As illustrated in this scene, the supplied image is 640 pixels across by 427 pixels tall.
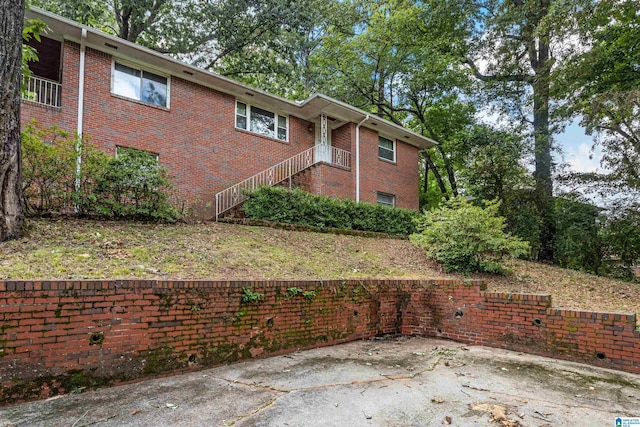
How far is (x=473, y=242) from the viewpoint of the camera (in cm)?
786

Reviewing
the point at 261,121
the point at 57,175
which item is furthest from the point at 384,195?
the point at 57,175

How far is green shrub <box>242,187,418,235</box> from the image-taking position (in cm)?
1061

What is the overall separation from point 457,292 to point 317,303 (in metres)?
2.49

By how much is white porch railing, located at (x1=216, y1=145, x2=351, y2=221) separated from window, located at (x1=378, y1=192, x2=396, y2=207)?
231cm

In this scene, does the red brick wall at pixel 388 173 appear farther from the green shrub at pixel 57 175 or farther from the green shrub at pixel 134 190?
the green shrub at pixel 57 175

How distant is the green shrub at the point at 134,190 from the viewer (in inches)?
300

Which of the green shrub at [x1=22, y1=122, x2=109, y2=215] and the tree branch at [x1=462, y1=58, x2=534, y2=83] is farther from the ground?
the tree branch at [x1=462, y1=58, x2=534, y2=83]

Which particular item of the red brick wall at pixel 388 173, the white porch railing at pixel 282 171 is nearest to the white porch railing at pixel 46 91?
the white porch railing at pixel 282 171

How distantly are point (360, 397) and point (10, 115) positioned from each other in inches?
234

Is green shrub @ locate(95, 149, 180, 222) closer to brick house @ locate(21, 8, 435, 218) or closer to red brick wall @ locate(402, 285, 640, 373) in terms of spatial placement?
brick house @ locate(21, 8, 435, 218)

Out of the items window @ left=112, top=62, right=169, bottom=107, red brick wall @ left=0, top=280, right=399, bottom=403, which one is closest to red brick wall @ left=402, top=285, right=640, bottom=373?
red brick wall @ left=0, top=280, right=399, bottom=403

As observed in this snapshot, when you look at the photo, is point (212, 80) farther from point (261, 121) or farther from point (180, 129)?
point (261, 121)

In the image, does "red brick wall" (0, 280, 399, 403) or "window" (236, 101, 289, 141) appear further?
"window" (236, 101, 289, 141)

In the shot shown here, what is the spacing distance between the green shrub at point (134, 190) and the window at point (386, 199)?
978 centimetres
